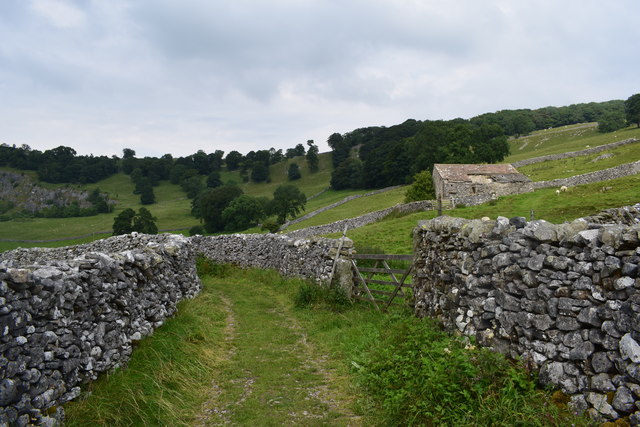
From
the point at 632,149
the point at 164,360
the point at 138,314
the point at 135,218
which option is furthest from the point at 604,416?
the point at 135,218

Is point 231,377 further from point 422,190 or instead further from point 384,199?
point 384,199

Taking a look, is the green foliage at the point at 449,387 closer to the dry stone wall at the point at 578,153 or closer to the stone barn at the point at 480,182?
the stone barn at the point at 480,182

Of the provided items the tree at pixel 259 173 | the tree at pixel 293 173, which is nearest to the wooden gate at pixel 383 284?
the tree at pixel 293 173

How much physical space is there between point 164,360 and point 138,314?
1488mm

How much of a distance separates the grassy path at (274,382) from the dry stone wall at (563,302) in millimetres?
2735

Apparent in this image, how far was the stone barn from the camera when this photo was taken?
46.6 m

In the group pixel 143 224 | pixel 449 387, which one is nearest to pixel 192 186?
pixel 143 224

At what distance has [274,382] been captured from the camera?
7.43 metres

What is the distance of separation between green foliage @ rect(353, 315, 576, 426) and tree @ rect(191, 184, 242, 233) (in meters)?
82.2

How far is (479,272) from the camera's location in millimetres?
6891

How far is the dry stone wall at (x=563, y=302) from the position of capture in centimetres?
422

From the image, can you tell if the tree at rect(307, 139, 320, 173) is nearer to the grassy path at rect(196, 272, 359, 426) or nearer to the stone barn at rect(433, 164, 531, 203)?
the stone barn at rect(433, 164, 531, 203)

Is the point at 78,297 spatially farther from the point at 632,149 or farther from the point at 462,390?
the point at 632,149

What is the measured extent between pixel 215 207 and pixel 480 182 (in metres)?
61.4
